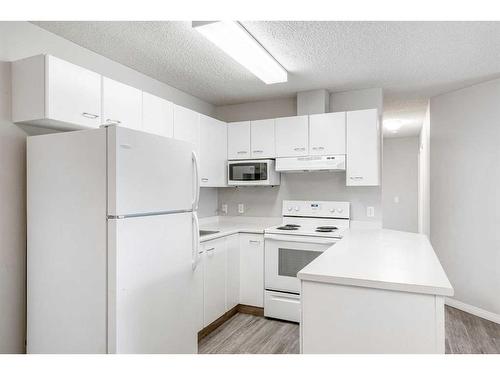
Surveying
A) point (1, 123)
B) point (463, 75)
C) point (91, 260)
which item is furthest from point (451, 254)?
point (1, 123)

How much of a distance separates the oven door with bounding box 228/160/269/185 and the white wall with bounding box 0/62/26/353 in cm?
210

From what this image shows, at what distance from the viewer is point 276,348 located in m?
2.61

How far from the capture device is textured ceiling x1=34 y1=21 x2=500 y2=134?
2217mm

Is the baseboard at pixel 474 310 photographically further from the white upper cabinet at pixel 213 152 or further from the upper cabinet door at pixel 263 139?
the white upper cabinet at pixel 213 152

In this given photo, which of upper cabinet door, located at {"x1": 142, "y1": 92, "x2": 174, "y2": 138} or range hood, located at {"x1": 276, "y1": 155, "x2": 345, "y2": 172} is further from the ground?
upper cabinet door, located at {"x1": 142, "y1": 92, "x2": 174, "y2": 138}

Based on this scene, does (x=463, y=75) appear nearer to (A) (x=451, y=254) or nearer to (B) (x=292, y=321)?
(A) (x=451, y=254)

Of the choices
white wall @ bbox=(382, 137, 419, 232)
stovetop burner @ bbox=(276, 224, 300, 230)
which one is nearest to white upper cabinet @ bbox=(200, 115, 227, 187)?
stovetop burner @ bbox=(276, 224, 300, 230)

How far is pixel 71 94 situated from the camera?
2055 mm

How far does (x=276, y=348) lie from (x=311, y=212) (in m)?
1.54

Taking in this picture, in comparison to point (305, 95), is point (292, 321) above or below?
below

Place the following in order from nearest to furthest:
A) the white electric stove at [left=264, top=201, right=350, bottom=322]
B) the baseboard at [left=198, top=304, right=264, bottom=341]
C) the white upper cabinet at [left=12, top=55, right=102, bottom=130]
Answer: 1. the white upper cabinet at [left=12, top=55, right=102, bottom=130]
2. the baseboard at [left=198, top=304, right=264, bottom=341]
3. the white electric stove at [left=264, top=201, right=350, bottom=322]

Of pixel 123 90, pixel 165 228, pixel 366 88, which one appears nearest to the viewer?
pixel 165 228

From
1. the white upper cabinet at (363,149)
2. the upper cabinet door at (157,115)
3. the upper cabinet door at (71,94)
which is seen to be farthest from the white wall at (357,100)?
the upper cabinet door at (71,94)

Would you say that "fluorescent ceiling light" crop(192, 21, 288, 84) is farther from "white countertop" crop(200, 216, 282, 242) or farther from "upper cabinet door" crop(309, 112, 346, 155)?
"white countertop" crop(200, 216, 282, 242)
